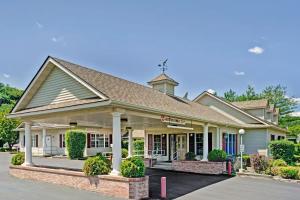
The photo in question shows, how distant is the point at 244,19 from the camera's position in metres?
16.5

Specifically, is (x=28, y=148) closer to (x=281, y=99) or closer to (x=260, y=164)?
(x=260, y=164)

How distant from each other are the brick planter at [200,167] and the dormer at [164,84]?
18.9 feet

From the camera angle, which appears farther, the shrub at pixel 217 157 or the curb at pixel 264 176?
the shrub at pixel 217 157

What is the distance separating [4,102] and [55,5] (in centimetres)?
6758

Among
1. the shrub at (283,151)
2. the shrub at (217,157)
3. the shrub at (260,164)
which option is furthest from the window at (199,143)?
the shrub at (283,151)

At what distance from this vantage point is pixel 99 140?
3578 centimetres

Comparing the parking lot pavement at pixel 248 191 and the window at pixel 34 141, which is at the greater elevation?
the window at pixel 34 141

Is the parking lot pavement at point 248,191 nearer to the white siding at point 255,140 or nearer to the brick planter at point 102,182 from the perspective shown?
the brick planter at point 102,182

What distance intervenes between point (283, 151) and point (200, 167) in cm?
757

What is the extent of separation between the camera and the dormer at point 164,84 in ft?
78.4

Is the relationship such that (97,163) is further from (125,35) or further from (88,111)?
(125,35)

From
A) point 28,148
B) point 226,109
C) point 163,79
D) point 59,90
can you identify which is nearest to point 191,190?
point 59,90

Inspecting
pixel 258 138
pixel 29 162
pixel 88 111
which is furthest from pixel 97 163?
pixel 258 138

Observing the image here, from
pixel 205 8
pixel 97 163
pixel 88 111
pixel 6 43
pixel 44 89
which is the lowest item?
pixel 97 163
